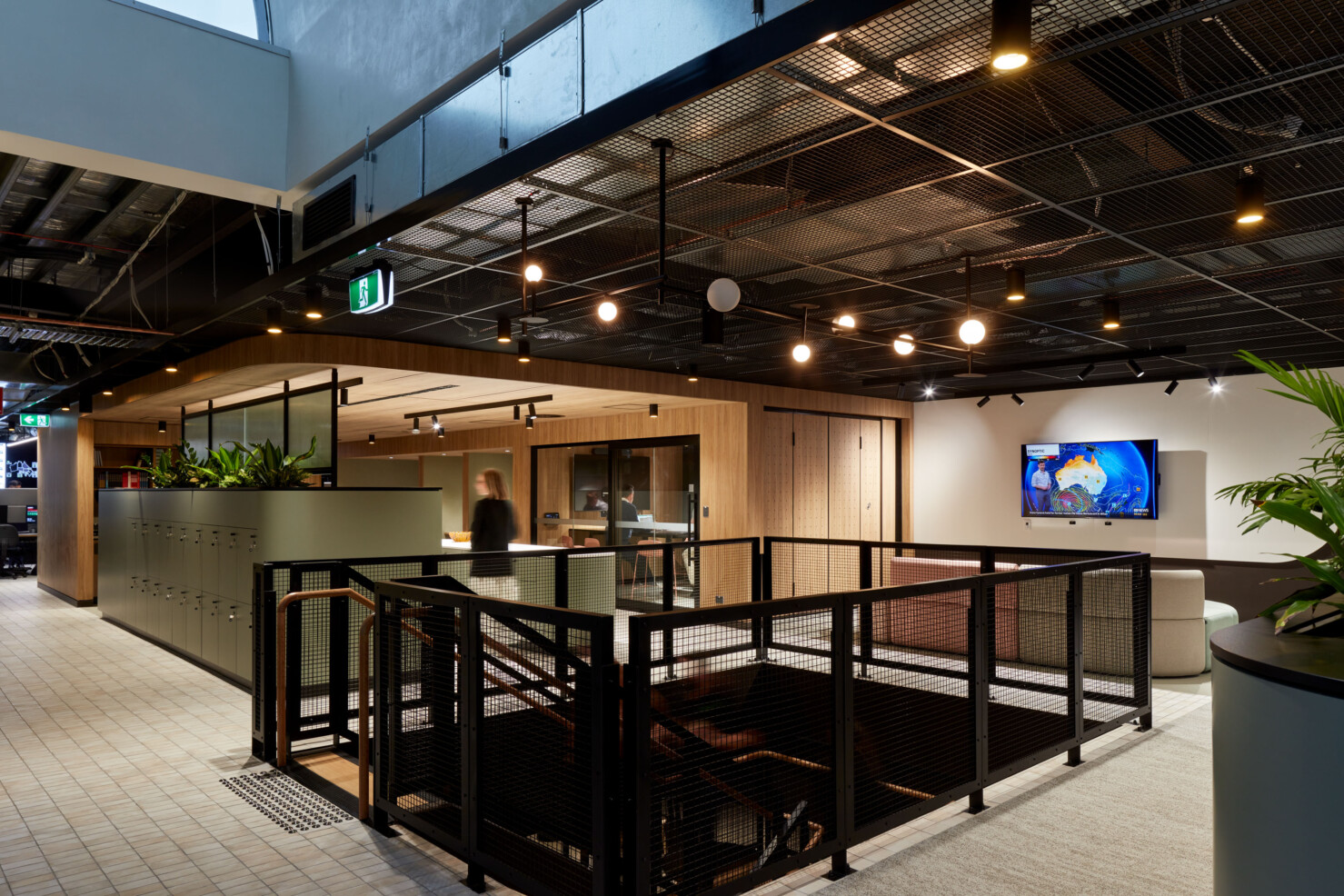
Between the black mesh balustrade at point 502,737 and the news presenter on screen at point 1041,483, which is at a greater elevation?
the news presenter on screen at point 1041,483

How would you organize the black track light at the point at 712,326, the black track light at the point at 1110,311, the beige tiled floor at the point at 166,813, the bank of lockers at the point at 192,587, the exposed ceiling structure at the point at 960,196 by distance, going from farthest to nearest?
1. the bank of lockers at the point at 192,587
2. the black track light at the point at 1110,311
3. the black track light at the point at 712,326
4. the beige tiled floor at the point at 166,813
5. the exposed ceiling structure at the point at 960,196

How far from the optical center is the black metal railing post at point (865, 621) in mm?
4128

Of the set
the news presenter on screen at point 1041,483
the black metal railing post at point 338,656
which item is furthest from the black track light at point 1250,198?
the news presenter on screen at point 1041,483

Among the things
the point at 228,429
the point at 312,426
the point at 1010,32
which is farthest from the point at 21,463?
the point at 1010,32

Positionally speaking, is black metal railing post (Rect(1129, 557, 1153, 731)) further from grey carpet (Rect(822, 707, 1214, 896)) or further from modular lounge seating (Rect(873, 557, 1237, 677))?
grey carpet (Rect(822, 707, 1214, 896))

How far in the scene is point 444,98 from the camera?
5.05m

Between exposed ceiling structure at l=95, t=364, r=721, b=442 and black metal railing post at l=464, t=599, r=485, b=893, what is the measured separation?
5054mm

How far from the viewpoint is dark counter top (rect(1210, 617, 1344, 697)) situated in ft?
6.19

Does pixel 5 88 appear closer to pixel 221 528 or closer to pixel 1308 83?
pixel 221 528

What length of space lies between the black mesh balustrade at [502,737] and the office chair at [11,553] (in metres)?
15.7

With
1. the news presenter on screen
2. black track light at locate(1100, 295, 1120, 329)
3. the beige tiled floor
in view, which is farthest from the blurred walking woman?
the news presenter on screen

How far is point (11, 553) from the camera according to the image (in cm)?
1609

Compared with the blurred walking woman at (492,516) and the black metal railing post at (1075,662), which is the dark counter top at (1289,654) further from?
the blurred walking woman at (492,516)

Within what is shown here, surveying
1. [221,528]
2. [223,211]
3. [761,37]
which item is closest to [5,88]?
[223,211]
